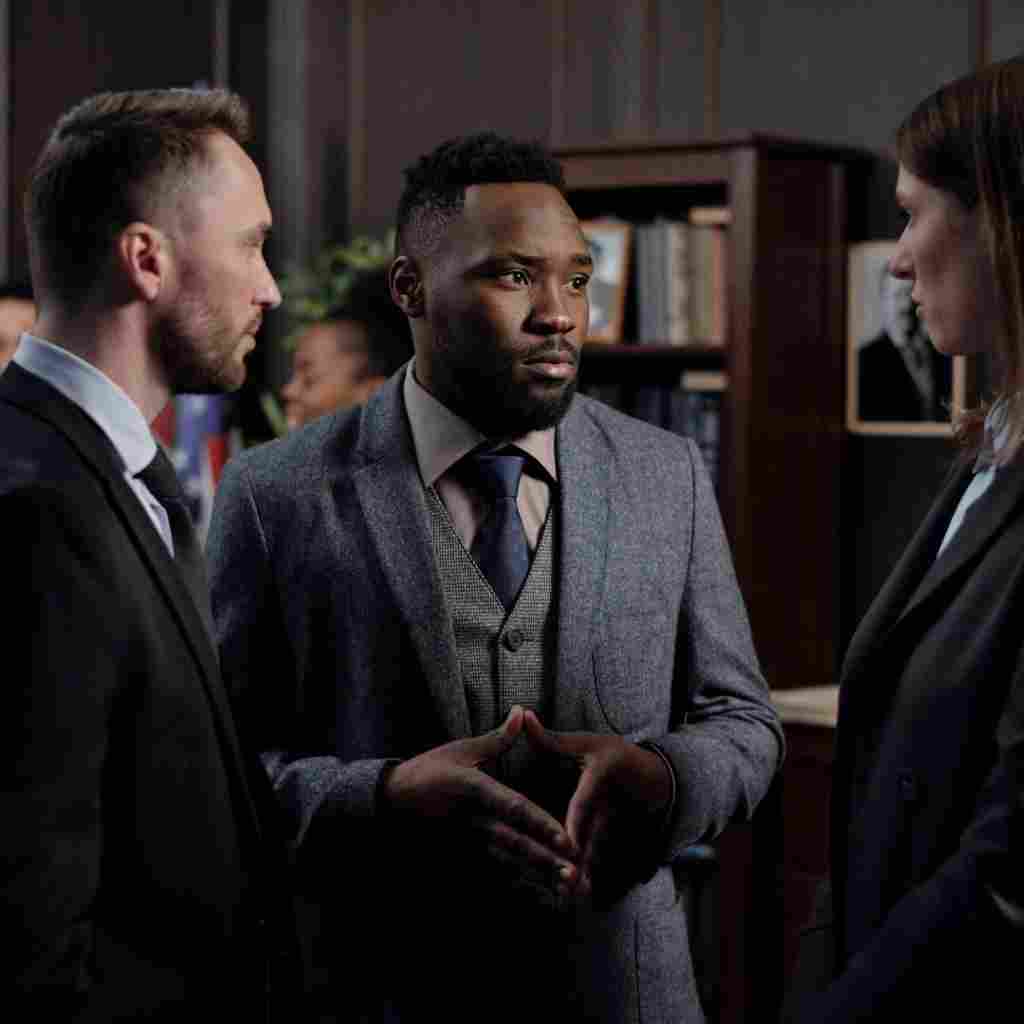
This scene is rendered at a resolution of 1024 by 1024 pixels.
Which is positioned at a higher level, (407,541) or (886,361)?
(886,361)

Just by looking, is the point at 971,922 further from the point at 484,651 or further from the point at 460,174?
the point at 460,174

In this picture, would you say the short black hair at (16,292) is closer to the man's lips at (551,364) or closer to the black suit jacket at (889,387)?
the black suit jacket at (889,387)

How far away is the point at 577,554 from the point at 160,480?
1.54 ft

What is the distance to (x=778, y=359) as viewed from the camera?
424 cm

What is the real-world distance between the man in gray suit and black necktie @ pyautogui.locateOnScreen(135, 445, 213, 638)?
166 millimetres

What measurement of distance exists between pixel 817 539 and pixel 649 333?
0.69 m

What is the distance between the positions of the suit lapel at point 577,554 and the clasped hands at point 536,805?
3.1 inches

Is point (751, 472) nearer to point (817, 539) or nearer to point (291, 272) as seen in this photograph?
point (817, 539)

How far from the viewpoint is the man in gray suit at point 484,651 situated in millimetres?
1767

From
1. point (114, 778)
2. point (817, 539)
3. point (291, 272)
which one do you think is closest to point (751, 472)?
point (817, 539)

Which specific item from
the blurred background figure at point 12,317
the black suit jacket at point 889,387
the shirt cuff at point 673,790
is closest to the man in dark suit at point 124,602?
the shirt cuff at point 673,790

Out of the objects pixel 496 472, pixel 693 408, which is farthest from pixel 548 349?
pixel 693 408

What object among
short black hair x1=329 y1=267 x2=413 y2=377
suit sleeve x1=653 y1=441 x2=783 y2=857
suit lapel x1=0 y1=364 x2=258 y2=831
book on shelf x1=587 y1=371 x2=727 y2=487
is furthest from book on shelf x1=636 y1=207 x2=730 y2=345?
suit lapel x1=0 y1=364 x2=258 y2=831

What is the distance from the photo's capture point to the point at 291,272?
5586 mm
